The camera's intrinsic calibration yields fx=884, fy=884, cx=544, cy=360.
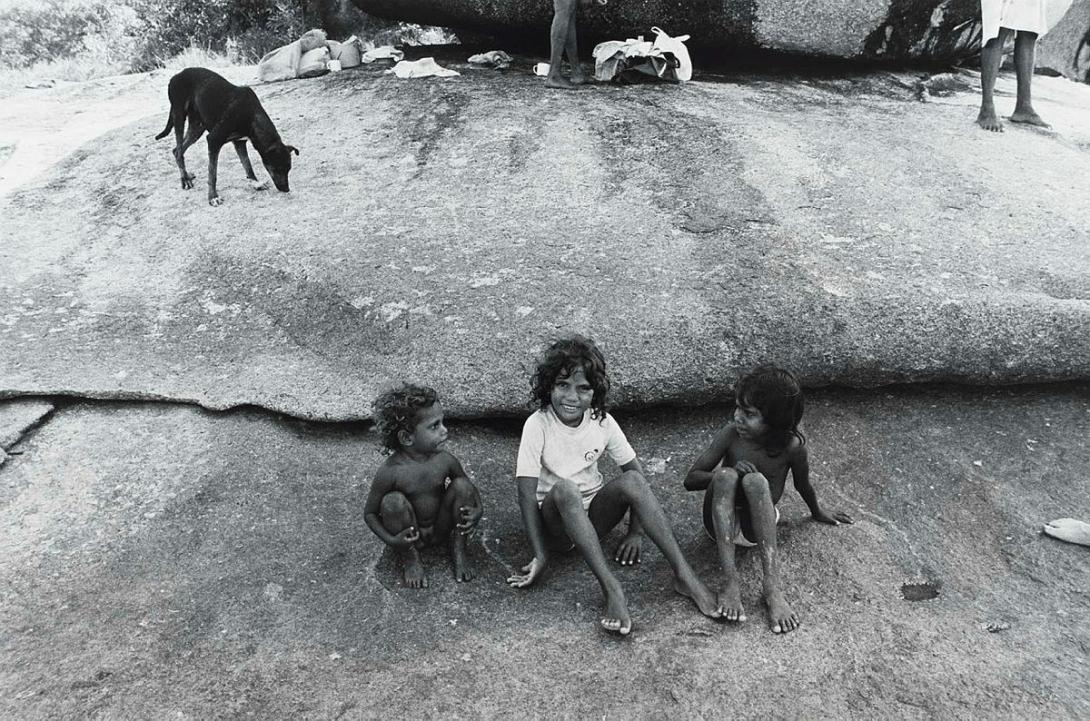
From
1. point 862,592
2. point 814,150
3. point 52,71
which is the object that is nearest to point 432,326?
point 862,592

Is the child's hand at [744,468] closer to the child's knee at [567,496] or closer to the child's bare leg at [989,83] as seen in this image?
the child's knee at [567,496]

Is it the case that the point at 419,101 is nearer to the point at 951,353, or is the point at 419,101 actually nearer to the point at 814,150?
the point at 814,150

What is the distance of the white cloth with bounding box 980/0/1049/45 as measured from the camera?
5.00 m

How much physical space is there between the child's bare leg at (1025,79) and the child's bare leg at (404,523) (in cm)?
425

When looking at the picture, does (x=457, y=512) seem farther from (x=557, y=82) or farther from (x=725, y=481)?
(x=557, y=82)

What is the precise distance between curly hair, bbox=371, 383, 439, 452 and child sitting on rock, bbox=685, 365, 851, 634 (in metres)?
0.87

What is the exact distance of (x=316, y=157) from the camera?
15.6ft

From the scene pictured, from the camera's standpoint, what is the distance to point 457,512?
2686 mm

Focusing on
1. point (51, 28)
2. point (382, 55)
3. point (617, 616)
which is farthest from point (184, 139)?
point (51, 28)

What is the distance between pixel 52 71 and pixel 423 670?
768 centimetres

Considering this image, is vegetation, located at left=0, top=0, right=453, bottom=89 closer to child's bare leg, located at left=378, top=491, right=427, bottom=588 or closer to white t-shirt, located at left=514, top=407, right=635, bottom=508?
white t-shirt, located at left=514, top=407, right=635, bottom=508

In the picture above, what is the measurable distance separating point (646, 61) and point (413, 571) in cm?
401

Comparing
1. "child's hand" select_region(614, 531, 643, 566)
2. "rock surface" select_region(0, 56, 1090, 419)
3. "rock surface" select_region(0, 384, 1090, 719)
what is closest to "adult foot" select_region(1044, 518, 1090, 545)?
"rock surface" select_region(0, 384, 1090, 719)

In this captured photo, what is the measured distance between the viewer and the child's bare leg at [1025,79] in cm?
496
